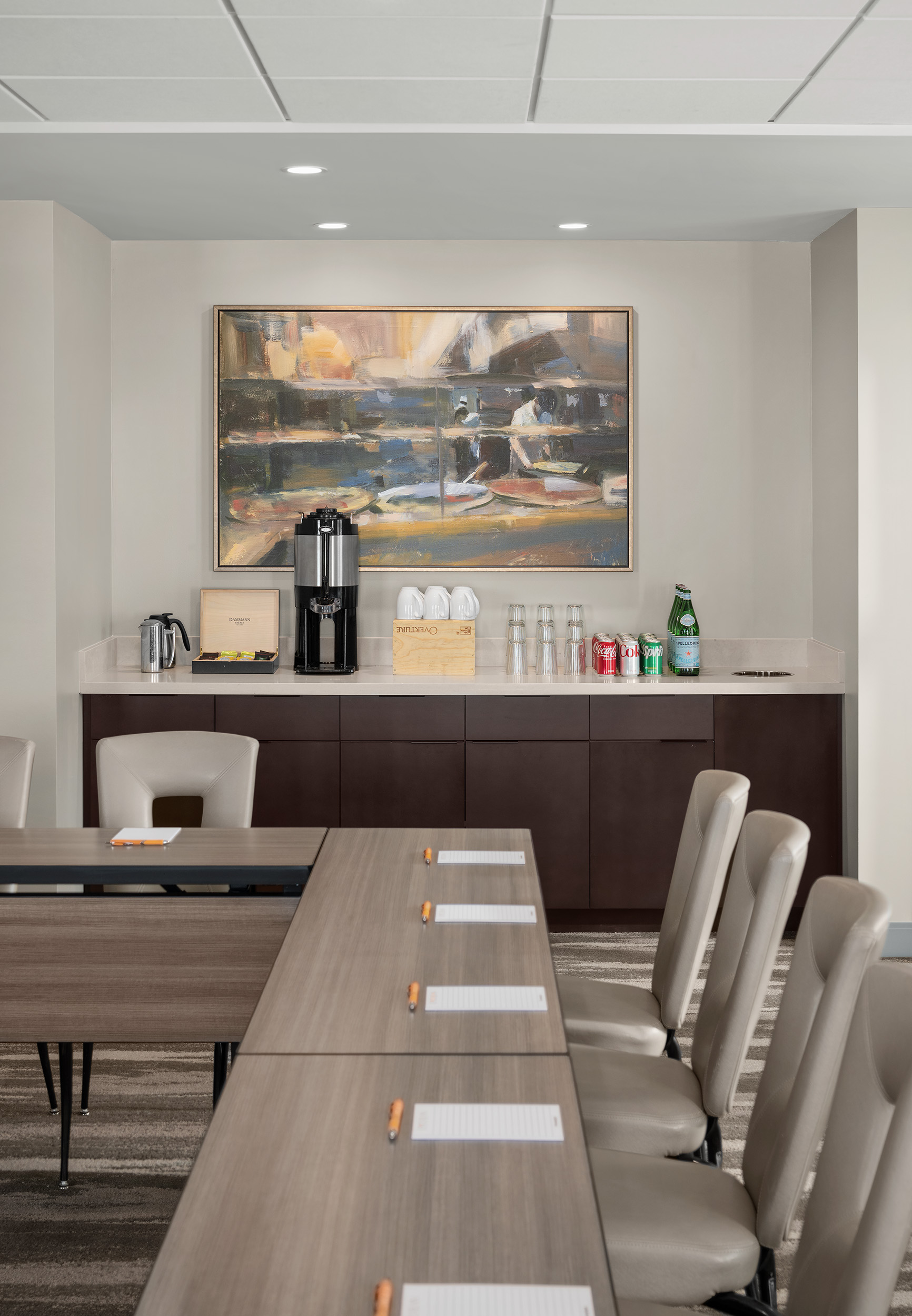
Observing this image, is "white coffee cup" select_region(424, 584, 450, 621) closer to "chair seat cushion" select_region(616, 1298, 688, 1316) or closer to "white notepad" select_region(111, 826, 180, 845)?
"white notepad" select_region(111, 826, 180, 845)

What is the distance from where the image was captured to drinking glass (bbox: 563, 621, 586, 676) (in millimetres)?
4824

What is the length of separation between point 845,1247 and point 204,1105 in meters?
2.14

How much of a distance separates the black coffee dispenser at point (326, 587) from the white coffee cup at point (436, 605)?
0.30 metres

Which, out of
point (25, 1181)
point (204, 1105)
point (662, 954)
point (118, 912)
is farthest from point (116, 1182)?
point (662, 954)

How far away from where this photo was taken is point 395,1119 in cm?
150

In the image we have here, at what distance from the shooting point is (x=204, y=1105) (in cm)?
318

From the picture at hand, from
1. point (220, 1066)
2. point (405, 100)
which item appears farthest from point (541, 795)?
point (405, 100)

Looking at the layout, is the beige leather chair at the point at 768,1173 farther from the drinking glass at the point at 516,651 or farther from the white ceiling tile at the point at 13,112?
the white ceiling tile at the point at 13,112

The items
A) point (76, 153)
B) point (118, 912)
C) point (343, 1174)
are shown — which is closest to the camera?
point (343, 1174)

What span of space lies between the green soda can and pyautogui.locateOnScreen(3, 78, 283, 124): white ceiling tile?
2479 mm

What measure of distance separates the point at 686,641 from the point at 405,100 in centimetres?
243

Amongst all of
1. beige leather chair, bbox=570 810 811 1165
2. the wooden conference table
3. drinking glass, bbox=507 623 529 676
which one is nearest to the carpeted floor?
the wooden conference table

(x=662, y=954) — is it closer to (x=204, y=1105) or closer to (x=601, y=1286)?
(x=204, y=1105)

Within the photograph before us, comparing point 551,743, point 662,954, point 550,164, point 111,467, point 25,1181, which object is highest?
point 550,164
